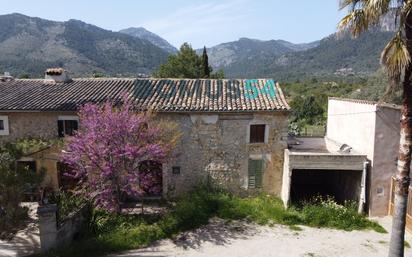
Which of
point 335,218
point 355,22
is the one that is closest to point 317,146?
point 335,218

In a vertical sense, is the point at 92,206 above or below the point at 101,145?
below

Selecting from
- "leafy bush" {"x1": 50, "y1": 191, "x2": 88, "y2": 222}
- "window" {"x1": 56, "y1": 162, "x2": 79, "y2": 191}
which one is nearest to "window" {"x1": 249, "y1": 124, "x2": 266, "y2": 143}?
"leafy bush" {"x1": 50, "y1": 191, "x2": 88, "y2": 222}

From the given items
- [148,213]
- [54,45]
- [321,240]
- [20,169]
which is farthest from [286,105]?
[54,45]

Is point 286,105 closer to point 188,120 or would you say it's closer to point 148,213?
point 188,120

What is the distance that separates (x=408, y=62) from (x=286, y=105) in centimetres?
868

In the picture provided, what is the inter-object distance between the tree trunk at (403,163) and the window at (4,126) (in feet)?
54.9

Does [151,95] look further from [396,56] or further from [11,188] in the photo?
[396,56]

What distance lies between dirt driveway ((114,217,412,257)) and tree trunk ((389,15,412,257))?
4003mm

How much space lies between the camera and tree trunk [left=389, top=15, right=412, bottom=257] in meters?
8.80

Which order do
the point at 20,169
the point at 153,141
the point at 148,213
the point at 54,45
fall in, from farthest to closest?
1. the point at 54,45
2. the point at 148,213
3. the point at 153,141
4. the point at 20,169

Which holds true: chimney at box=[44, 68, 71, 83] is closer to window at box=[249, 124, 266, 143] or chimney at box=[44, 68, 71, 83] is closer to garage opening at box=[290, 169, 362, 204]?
window at box=[249, 124, 266, 143]

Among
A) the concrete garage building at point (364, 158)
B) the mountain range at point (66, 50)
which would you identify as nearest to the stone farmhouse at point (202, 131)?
the concrete garage building at point (364, 158)

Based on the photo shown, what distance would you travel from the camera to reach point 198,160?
17.6 metres

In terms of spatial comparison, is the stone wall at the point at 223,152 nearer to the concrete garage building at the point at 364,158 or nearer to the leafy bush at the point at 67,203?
the concrete garage building at the point at 364,158
